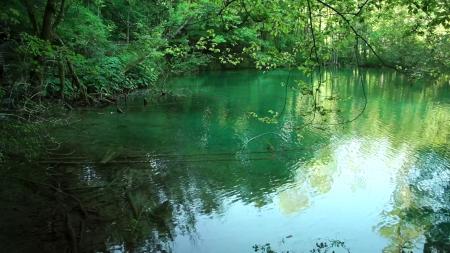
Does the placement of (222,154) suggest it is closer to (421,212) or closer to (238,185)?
(238,185)

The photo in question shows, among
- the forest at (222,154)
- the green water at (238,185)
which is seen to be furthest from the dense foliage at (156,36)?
the green water at (238,185)

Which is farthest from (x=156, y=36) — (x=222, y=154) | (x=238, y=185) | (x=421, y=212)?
(x=421, y=212)

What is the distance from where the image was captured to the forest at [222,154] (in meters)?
7.47

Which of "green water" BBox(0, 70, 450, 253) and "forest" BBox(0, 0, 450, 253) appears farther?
"green water" BBox(0, 70, 450, 253)

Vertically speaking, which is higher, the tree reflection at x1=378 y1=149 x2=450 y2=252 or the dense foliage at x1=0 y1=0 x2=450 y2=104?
the dense foliage at x1=0 y1=0 x2=450 y2=104

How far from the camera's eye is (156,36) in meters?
23.0

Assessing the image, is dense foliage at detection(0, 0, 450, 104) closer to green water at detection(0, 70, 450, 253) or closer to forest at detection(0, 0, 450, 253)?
forest at detection(0, 0, 450, 253)

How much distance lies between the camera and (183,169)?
11375 millimetres

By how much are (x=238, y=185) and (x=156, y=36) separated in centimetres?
1453

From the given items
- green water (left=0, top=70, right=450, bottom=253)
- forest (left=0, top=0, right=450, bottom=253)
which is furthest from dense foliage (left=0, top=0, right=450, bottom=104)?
green water (left=0, top=70, right=450, bottom=253)

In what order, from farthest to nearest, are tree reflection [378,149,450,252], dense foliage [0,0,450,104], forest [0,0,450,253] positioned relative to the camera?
tree reflection [378,149,450,252], forest [0,0,450,253], dense foliage [0,0,450,104]

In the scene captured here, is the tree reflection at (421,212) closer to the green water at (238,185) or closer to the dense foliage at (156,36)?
the green water at (238,185)

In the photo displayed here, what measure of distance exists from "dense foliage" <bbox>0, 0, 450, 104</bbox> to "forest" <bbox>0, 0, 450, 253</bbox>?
0.25ft

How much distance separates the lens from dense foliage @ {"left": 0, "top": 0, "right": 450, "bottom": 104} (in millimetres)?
7264
